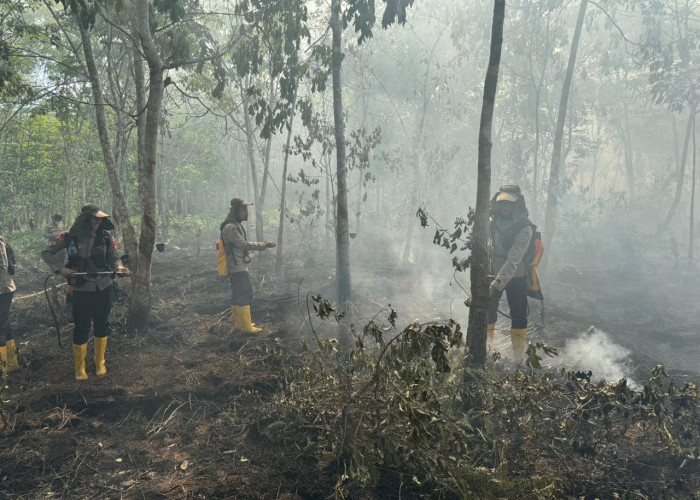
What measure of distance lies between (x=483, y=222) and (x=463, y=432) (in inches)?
75.0

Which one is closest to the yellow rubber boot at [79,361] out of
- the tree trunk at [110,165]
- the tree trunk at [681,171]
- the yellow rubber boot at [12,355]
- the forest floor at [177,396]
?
the forest floor at [177,396]

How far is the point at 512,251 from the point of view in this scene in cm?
560

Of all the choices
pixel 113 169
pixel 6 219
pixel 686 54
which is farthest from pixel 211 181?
pixel 686 54

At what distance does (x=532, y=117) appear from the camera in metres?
19.7

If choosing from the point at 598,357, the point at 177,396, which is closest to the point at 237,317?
the point at 177,396

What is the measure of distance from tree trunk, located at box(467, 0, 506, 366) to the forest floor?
72.0 inches

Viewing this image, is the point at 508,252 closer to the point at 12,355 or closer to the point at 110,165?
the point at 12,355

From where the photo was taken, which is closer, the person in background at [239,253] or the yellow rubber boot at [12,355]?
the yellow rubber boot at [12,355]

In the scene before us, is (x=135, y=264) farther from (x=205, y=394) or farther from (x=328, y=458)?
(x=328, y=458)

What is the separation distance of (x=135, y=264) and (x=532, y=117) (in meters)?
17.8

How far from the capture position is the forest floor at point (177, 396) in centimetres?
349

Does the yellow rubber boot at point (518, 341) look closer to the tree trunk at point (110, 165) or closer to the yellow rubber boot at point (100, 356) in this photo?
the yellow rubber boot at point (100, 356)

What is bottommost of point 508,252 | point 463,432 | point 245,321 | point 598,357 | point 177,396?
point 598,357

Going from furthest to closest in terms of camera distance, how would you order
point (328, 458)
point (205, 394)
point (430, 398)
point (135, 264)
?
point (135, 264) → point (205, 394) → point (328, 458) → point (430, 398)
